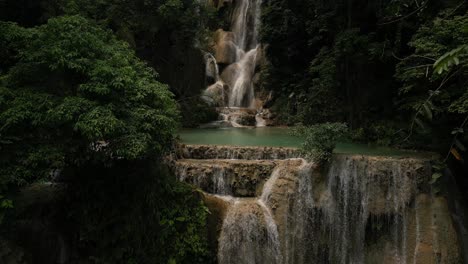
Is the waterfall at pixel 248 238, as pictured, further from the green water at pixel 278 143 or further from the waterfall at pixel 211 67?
the waterfall at pixel 211 67

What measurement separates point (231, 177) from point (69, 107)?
173 inches

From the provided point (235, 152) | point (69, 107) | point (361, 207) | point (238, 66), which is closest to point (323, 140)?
point (361, 207)

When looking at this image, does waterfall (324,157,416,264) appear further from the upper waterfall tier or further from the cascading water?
the upper waterfall tier

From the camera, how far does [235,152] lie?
10.3 m

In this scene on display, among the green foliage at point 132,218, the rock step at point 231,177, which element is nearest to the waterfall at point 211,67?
the rock step at point 231,177

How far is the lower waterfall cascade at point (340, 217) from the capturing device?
805 centimetres

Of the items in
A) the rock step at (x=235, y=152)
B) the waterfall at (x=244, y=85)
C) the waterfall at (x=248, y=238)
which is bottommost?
the waterfall at (x=248, y=238)

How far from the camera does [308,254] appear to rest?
329 inches

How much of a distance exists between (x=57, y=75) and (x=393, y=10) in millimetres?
6309

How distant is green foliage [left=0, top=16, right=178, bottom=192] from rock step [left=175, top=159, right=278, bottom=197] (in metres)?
1.81

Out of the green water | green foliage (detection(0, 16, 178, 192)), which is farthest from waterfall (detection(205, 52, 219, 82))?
green foliage (detection(0, 16, 178, 192))

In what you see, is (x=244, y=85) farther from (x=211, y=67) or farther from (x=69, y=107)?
(x=69, y=107)

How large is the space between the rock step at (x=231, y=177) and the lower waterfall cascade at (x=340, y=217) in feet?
0.59

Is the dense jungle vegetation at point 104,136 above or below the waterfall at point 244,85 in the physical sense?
below
